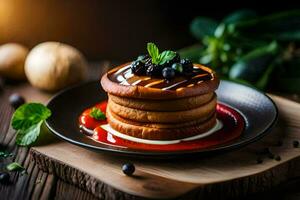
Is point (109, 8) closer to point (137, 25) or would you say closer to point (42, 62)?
point (137, 25)

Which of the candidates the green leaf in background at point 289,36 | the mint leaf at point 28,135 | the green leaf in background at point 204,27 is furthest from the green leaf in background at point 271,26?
the mint leaf at point 28,135

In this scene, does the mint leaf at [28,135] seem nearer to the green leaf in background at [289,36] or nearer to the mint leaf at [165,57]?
the mint leaf at [165,57]

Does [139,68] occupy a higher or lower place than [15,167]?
higher

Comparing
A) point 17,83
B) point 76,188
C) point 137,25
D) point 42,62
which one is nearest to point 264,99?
point 76,188

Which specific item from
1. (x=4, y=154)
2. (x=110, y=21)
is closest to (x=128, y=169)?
(x=4, y=154)

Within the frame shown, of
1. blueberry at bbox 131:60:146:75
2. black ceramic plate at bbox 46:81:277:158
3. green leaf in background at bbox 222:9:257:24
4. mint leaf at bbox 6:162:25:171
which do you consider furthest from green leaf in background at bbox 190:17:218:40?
mint leaf at bbox 6:162:25:171

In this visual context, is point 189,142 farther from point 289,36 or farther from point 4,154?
point 289,36
